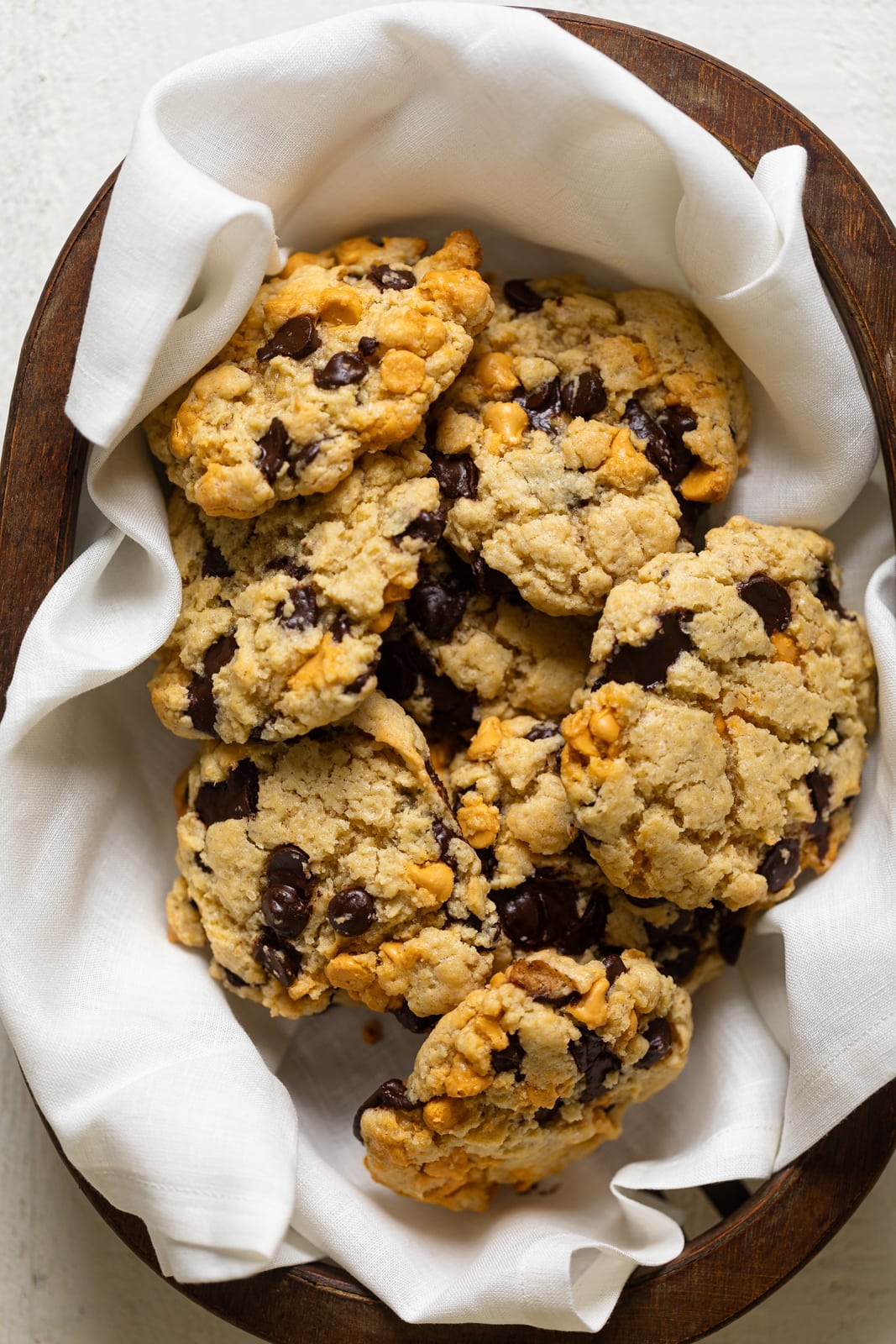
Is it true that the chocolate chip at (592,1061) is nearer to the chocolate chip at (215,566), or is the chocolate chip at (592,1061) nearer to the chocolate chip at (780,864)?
the chocolate chip at (780,864)

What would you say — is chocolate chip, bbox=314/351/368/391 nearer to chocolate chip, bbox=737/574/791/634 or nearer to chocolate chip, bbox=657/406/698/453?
chocolate chip, bbox=657/406/698/453

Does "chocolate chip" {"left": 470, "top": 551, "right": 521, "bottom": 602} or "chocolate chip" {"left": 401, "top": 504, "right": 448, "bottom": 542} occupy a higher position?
"chocolate chip" {"left": 401, "top": 504, "right": 448, "bottom": 542}

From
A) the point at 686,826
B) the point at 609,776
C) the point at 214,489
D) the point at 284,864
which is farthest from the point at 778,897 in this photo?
the point at 214,489

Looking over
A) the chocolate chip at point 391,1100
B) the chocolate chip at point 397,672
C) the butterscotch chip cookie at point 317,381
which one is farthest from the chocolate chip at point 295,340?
the chocolate chip at point 391,1100

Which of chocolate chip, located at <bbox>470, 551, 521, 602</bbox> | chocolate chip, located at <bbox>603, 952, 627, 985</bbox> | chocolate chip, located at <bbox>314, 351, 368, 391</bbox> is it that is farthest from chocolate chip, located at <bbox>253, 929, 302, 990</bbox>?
chocolate chip, located at <bbox>314, 351, 368, 391</bbox>

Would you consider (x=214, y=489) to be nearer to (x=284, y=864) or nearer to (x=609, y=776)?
(x=284, y=864)

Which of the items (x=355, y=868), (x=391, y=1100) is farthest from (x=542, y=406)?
(x=391, y=1100)
